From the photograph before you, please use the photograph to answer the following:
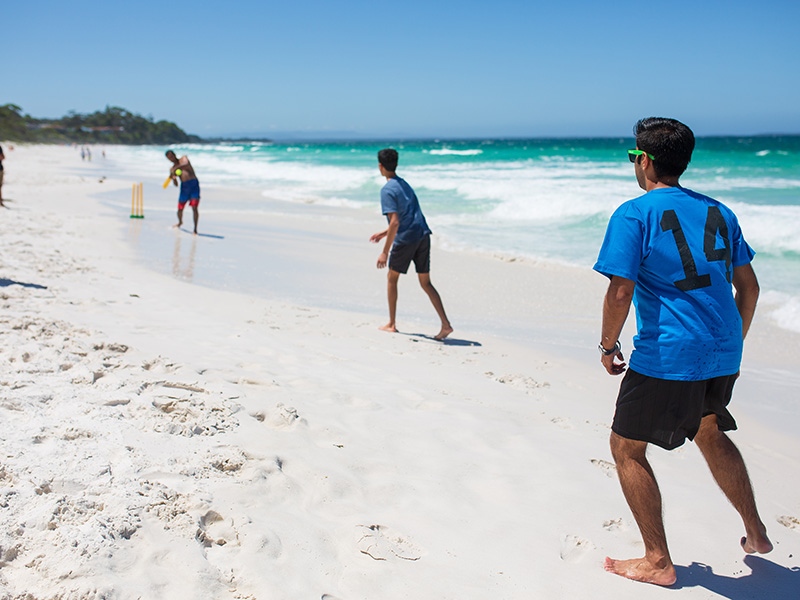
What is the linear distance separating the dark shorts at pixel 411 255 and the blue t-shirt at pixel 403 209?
48 mm

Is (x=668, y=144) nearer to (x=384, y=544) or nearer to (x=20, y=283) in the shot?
(x=384, y=544)

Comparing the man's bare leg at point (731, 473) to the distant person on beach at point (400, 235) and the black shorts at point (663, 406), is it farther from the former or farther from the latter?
the distant person on beach at point (400, 235)

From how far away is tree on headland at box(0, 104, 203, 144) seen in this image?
104 m

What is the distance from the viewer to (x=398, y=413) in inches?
164

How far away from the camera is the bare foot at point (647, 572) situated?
2.70 metres

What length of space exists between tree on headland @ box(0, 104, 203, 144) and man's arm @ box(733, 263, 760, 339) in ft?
338

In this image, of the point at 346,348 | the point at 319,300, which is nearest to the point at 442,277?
the point at 319,300

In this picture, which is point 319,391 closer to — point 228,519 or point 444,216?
point 228,519

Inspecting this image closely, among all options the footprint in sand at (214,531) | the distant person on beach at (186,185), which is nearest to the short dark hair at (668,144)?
the footprint in sand at (214,531)

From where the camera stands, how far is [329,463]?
133 inches

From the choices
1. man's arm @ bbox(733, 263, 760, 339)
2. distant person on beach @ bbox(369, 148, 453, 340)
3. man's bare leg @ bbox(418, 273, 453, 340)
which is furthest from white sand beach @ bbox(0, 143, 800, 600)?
man's arm @ bbox(733, 263, 760, 339)

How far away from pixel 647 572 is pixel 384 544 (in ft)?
3.26

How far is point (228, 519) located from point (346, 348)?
3.10 m

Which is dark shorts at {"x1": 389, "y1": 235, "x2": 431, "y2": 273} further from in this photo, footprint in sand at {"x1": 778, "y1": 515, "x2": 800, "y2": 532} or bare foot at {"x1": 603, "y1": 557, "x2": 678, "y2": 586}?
bare foot at {"x1": 603, "y1": 557, "x2": 678, "y2": 586}
